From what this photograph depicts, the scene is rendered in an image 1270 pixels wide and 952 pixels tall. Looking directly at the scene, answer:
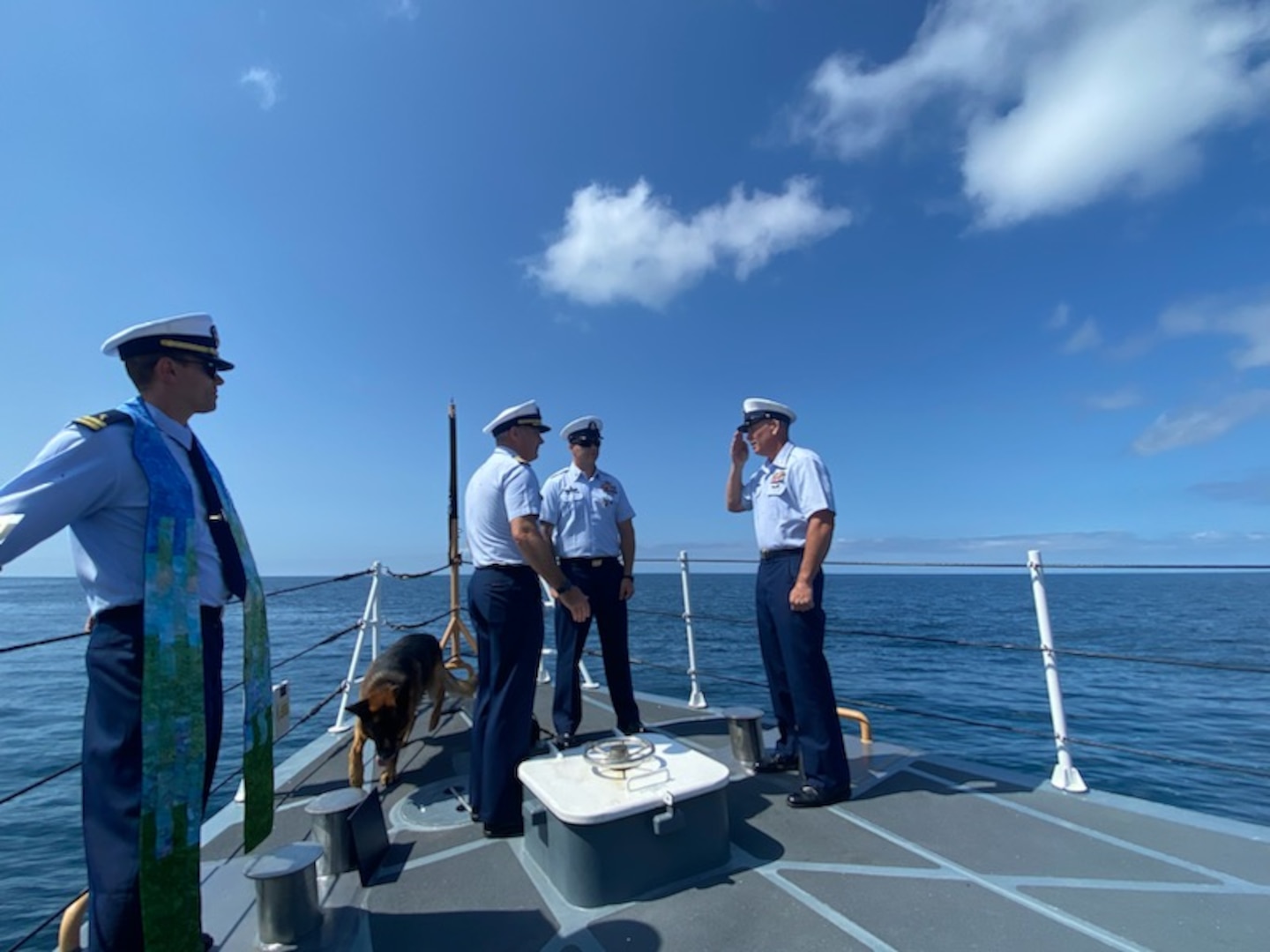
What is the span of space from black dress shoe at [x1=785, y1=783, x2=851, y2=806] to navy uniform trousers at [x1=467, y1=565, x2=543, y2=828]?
1.26 m

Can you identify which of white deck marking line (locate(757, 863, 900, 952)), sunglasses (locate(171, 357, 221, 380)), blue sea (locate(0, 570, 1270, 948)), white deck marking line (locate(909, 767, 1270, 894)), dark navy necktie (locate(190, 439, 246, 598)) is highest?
sunglasses (locate(171, 357, 221, 380))

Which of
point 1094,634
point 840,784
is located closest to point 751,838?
point 840,784

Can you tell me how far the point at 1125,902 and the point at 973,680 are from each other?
41.2 ft

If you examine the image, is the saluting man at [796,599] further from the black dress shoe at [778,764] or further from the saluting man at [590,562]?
the saluting man at [590,562]

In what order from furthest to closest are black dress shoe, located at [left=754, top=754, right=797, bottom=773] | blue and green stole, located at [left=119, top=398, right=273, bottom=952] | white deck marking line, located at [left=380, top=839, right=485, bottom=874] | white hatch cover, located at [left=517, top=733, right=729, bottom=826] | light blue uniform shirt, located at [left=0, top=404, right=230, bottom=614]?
black dress shoe, located at [left=754, top=754, right=797, bottom=773] → white deck marking line, located at [left=380, top=839, right=485, bottom=874] → white hatch cover, located at [left=517, top=733, right=729, bottom=826] → blue and green stole, located at [left=119, top=398, right=273, bottom=952] → light blue uniform shirt, located at [left=0, top=404, right=230, bottom=614]

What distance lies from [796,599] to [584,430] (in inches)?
71.6

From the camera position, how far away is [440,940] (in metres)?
1.95

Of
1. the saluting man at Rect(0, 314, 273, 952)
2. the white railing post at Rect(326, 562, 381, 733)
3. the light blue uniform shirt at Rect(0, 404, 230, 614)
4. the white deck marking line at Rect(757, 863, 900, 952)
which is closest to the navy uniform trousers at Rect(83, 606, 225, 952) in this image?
the saluting man at Rect(0, 314, 273, 952)

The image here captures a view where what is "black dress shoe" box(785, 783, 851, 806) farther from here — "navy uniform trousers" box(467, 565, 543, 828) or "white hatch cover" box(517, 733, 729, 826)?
"navy uniform trousers" box(467, 565, 543, 828)

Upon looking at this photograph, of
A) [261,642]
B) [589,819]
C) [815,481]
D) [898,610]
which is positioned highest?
[815,481]

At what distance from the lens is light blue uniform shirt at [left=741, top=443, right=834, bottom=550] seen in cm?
294

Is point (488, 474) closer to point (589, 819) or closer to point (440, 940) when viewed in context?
point (589, 819)

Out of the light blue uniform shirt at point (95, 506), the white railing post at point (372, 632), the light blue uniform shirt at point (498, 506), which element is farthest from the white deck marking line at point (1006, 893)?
the white railing post at point (372, 632)

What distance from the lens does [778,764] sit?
324 cm
